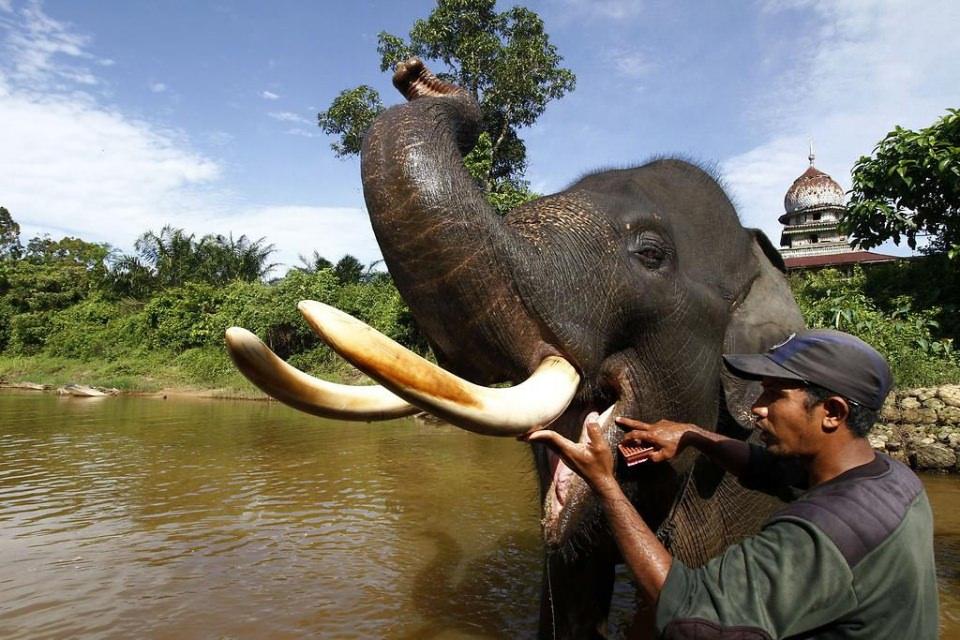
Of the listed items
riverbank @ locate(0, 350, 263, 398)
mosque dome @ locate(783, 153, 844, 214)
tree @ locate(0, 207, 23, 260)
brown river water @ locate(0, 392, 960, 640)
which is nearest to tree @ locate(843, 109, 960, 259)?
brown river water @ locate(0, 392, 960, 640)


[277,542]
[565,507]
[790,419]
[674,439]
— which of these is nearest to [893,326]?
[277,542]

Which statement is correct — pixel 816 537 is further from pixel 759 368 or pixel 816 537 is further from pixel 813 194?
pixel 813 194

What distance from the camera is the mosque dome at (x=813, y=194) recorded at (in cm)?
2666

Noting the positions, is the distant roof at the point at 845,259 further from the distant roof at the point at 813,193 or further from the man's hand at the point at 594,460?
the man's hand at the point at 594,460

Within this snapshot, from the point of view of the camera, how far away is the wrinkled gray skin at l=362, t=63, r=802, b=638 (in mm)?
1755

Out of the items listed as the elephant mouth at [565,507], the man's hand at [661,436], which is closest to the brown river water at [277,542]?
the elephant mouth at [565,507]

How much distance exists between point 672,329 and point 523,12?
57.1 ft

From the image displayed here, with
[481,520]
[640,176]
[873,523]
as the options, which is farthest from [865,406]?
[481,520]

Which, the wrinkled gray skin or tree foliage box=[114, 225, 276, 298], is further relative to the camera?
tree foliage box=[114, 225, 276, 298]

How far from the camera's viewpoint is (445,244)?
172 centimetres

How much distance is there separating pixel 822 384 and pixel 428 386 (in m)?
0.75

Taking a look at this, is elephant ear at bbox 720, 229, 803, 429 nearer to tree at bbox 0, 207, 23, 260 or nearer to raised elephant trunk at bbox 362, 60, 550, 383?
raised elephant trunk at bbox 362, 60, 550, 383

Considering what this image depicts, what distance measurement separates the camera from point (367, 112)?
1866 centimetres

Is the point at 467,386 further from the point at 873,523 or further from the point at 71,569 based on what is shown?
the point at 71,569
